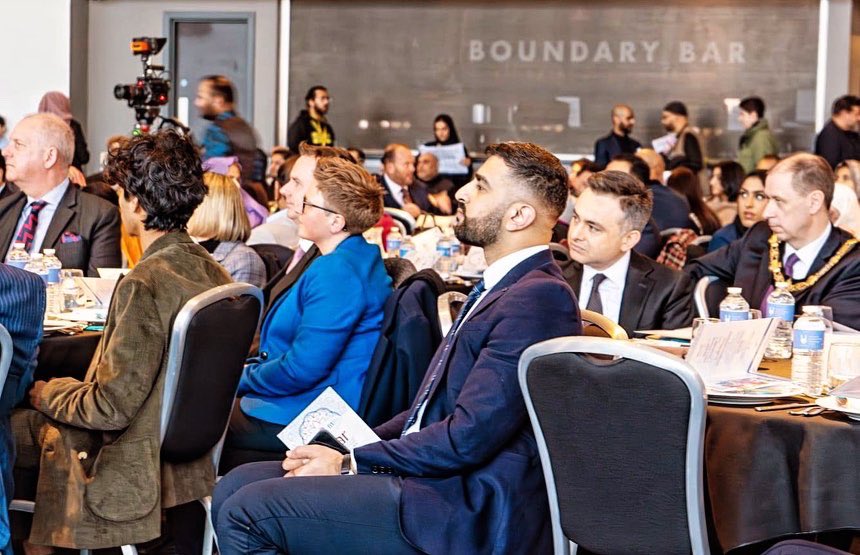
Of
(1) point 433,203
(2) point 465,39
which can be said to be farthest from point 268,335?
(2) point 465,39

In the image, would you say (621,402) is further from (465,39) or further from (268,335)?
(465,39)

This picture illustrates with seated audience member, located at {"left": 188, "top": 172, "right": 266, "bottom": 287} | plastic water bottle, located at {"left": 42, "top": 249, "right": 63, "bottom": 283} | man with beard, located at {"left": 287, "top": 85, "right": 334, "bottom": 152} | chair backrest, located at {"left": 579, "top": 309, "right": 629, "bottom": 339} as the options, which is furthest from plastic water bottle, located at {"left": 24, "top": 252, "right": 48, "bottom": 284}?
man with beard, located at {"left": 287, "top": 85, "right": 334, "bottom": 152}

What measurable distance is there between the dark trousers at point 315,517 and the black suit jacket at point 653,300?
1.85m

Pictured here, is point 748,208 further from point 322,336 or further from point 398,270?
point 322,336

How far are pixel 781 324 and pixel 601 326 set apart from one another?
70 centimetres

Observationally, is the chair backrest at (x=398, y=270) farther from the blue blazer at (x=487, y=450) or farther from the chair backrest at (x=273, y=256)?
the blue blazer at (x=487, y=450)

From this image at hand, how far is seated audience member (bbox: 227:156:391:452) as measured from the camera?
145 inches

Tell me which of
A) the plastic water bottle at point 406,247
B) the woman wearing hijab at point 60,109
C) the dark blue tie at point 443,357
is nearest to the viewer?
the dark blue tie at point 443,357

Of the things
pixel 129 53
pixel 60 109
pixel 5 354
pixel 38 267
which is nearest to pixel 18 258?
pixel 38 267

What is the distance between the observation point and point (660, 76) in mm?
13625

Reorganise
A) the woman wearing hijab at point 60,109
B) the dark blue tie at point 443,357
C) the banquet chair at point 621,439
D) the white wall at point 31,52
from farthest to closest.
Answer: the white wall at point 31,52
the woman wearing hijab at point 60,109
the dark blue tie at point 443,357
the banquet chair at point 621,439

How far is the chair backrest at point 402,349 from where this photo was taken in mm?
3523

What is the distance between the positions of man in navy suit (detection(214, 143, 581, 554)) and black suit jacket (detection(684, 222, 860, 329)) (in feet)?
5.66

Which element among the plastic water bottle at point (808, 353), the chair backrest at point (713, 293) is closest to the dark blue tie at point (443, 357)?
the plastic water bottle at point (808, 353)
